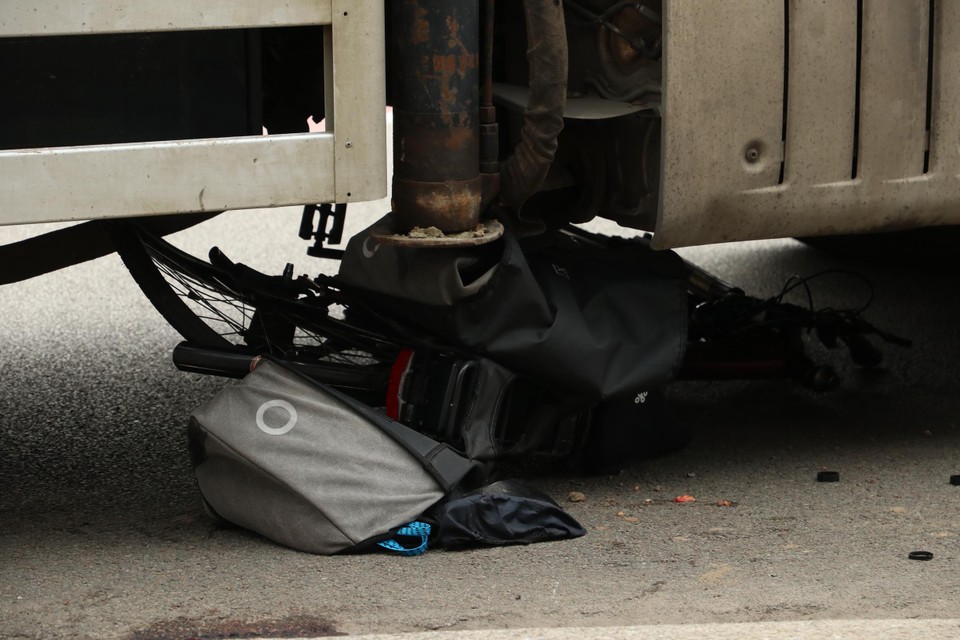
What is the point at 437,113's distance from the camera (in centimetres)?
321

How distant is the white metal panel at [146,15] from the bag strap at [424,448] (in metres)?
0.86

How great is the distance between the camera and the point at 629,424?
3709 millimetres

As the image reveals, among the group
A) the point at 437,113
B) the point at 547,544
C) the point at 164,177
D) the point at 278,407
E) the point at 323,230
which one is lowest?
the point at 547,544

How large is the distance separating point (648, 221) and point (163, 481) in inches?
58.9

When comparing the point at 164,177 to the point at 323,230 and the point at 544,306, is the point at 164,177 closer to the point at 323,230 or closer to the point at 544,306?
the point at 544,306

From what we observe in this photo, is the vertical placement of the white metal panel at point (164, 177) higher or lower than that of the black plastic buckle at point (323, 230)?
higher

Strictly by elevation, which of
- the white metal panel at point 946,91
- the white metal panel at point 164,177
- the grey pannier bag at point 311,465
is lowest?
the grey pannier bag at point 311,465

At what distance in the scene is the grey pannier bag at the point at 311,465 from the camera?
3133mm

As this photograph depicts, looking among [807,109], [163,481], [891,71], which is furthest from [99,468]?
[891,71]

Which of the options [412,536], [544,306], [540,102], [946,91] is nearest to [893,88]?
[946,91]

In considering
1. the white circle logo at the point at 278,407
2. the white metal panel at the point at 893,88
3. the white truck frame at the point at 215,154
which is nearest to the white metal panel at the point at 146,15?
the white truck frame at the point at 215,154

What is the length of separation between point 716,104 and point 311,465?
132 cm

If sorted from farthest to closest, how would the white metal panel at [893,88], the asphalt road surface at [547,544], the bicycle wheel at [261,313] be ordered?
1. the bicycle wheel at [261,313]
2. the white metal panel at [893,88]
3. the asphalt road surface at [547,544]

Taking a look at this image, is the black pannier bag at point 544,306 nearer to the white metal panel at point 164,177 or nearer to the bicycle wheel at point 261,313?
the bicycle wheel at point 261,313
